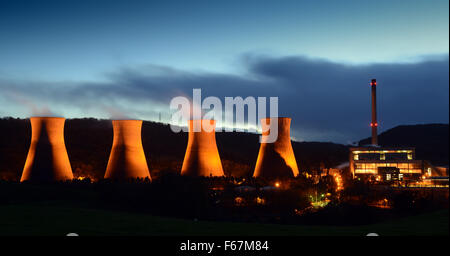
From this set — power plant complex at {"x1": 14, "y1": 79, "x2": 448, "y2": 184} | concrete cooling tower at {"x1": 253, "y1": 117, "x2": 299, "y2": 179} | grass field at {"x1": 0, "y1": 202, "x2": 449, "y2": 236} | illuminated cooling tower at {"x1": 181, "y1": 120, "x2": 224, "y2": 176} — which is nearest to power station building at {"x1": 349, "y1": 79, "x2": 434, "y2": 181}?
concrete cooling tower at {"x1": 253, "y1": 117, "x2": 299, "y2": 179}

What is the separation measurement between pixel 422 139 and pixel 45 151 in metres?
104

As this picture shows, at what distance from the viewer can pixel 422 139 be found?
121 meters

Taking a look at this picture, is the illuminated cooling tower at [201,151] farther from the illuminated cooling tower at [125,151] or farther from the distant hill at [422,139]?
the distant hill at [422,139]

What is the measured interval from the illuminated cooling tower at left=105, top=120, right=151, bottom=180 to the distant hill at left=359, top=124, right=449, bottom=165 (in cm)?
8400

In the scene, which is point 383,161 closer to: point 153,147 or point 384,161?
point 384,161

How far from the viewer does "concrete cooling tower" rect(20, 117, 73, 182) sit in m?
34.1

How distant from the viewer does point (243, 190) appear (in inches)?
1287

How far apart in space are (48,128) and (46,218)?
2241 cm

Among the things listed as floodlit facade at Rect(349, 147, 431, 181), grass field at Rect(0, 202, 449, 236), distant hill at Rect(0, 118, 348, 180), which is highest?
distant hill at Rect(0, 118, 348, 180)

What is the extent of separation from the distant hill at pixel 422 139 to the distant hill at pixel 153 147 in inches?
614

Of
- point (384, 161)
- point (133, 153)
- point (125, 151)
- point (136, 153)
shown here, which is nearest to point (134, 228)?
point (125, 151)

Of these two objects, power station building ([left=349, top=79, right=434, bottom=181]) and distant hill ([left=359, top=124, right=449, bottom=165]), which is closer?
power station building ([left=349, top=79, right=434, bottom=181])

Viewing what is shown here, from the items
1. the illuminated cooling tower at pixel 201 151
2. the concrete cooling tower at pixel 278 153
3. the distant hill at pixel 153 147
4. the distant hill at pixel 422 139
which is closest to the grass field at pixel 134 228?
the illuminated cooling tower at pixel 201 151

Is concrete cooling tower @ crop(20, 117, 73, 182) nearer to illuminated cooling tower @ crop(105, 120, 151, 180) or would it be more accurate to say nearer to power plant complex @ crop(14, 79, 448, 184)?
power plant complex @ crop(14, 79, 448, 184)
